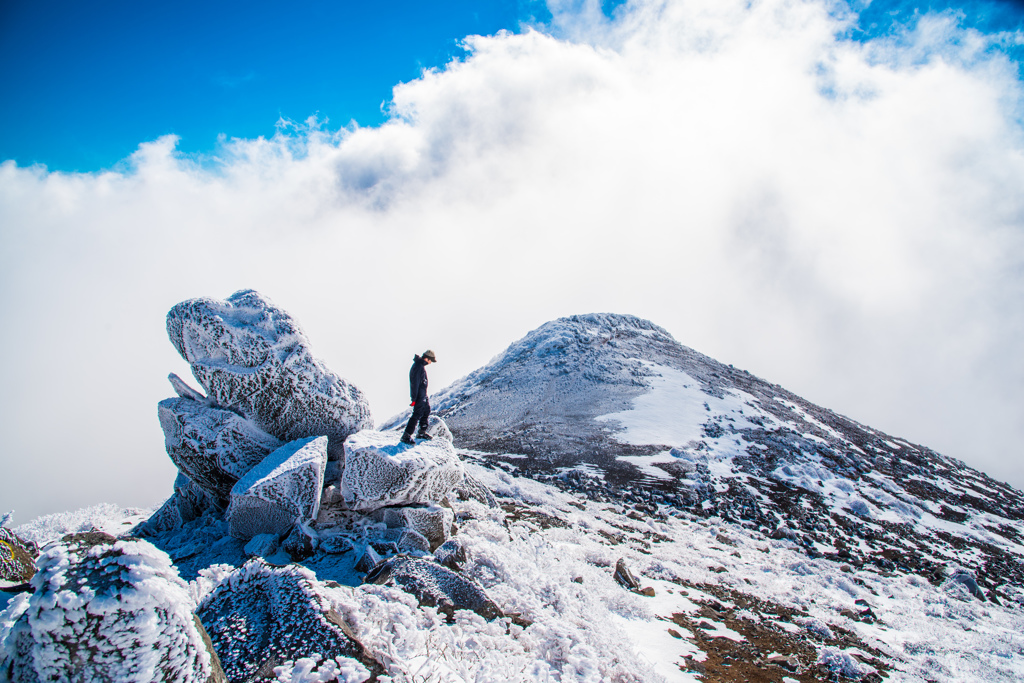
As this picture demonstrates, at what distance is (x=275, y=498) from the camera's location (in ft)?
26.0

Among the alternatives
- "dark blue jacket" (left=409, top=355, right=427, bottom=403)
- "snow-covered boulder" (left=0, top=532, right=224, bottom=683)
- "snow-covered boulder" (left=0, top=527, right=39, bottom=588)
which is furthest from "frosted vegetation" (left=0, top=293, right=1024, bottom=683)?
"dark blue jacket" (left=409, top=355, right=427, bottom=403)

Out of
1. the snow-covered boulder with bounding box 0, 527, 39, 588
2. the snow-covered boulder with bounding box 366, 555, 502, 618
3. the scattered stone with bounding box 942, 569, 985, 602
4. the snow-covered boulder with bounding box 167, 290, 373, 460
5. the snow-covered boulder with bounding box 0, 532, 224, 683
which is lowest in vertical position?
the snow-covered boulder with bounding box 0, 527, 39, 588

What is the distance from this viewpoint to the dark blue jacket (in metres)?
10.0

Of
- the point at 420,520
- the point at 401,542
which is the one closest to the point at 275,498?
the point at 401,542

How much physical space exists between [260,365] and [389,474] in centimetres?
337

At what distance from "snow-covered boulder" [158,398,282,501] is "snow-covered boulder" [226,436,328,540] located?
1030 millimetres

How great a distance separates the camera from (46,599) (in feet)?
11.4

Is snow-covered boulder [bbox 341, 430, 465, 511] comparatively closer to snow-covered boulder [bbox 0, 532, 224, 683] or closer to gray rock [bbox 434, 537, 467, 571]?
gray rock [bbox 434, 537, 467, 571]

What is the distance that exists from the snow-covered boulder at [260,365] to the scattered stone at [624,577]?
6.09 metres

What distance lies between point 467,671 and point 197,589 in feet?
12.3

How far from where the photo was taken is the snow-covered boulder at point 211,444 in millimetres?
8969

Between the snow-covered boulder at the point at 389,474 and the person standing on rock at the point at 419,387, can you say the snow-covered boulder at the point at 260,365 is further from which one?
the person standing on rock at the point at 419,387

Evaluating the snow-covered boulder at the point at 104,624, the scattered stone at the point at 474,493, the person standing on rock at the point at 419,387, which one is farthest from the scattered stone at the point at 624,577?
the snow-covered boulder at the point at 104,624

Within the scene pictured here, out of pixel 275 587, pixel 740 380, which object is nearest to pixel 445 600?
pixel 275 587
